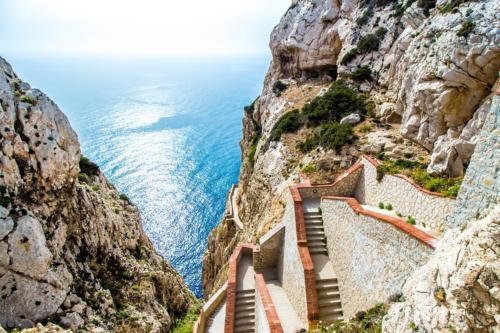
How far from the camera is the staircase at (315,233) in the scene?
525 inches

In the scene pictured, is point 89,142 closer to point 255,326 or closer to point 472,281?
point 255,326

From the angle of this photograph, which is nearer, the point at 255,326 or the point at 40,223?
the point at 40,223

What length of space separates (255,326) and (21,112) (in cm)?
1297

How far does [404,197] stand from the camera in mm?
12031

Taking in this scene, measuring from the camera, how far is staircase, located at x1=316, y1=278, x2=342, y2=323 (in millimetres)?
11098

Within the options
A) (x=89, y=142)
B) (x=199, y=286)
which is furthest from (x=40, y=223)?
(x=89, y=142)

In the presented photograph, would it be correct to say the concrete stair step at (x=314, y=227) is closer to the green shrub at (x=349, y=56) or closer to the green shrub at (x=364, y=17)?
the green shrub at (x=349, y=56)

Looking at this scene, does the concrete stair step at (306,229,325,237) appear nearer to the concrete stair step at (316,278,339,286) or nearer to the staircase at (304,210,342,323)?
the staircase at (304,210,342,323)

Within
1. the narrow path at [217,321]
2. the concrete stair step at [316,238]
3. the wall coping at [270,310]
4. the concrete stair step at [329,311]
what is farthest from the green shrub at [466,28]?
the narrow path at [217,321]

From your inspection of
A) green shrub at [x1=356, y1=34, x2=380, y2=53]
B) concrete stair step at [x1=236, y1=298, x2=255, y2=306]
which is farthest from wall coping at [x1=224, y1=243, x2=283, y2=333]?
green shrub at [x1=356, y1=34, x2=380, y2=53]

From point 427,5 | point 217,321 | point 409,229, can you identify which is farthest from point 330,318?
point 427,5

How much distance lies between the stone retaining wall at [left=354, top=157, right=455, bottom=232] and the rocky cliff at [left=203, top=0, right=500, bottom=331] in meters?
0.70

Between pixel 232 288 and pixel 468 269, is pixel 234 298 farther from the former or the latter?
pixel 468 269

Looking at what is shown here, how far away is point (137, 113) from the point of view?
106062 millimetres
